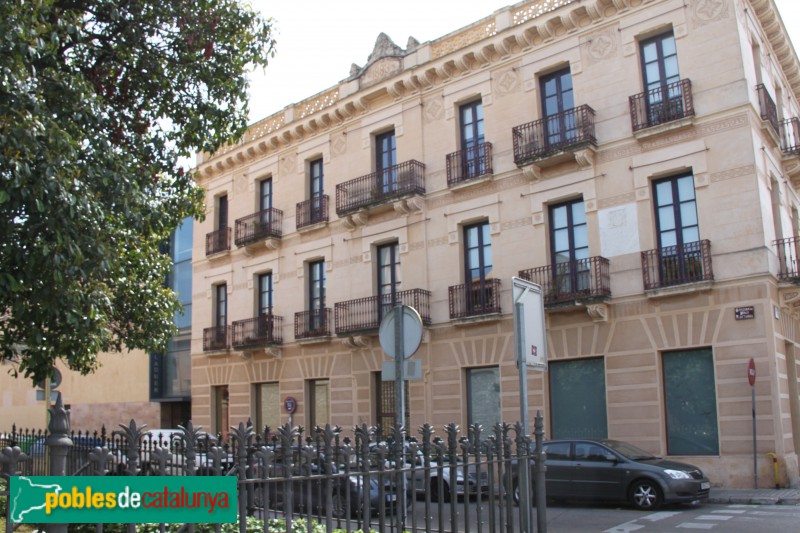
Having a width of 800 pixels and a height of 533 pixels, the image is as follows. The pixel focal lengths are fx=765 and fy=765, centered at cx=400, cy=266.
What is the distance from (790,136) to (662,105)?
5918 millimetres

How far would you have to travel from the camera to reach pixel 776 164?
19.5 m

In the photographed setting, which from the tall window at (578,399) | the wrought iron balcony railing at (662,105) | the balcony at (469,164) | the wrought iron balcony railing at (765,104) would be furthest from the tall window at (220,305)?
the wrought iron balcony railing at (765,104)

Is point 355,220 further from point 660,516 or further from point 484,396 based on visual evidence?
point 660,516

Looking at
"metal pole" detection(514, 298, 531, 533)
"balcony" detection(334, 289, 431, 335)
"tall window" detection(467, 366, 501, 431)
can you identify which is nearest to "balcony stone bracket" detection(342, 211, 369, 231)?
"balcony" detection(334, 289, 431, 335)

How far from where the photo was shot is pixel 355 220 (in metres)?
24.3

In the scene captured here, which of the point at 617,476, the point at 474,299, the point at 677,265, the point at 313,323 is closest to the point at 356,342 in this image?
the point at 313,323

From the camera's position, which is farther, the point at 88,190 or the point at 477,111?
the point at 477,111

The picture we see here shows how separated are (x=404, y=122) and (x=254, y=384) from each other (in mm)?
10879

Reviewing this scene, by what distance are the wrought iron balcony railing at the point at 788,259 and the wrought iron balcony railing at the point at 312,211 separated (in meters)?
13.7

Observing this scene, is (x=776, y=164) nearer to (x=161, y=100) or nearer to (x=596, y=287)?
(x=596, y=287)

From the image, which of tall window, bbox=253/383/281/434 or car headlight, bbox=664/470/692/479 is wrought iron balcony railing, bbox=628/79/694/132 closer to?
car headlight, bbox=664/470/692/479

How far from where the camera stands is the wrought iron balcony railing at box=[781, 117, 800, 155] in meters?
20.0

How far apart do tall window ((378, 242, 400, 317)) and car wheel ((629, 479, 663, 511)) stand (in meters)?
10.5

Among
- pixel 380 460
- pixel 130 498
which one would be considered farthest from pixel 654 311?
pixel 130 498
